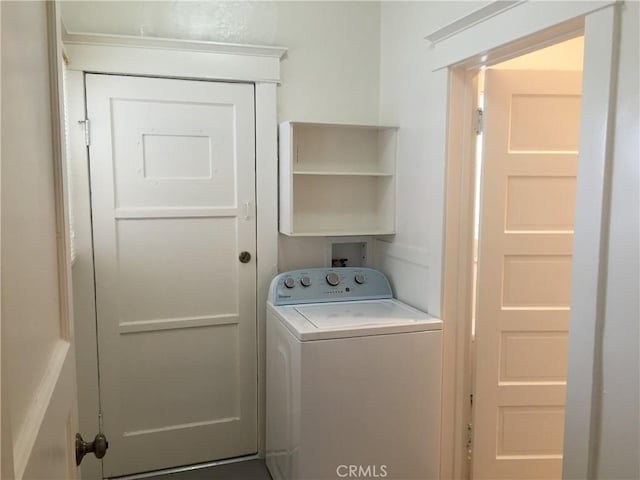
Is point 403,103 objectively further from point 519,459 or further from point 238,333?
point 519,459

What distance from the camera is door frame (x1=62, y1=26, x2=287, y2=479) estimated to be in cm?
238

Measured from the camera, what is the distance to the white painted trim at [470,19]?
5.98 feet

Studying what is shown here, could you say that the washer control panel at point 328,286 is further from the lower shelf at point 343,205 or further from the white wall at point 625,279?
the white wall at point 625,279

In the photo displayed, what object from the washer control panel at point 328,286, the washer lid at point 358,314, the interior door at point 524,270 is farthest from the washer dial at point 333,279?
the interior door at point 524,270

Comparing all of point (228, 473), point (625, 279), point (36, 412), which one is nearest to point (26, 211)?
point (36, 412)

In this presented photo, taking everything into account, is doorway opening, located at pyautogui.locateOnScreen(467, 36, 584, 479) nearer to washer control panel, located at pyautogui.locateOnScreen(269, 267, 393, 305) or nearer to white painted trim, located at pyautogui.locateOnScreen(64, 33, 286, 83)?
washer control panel, located at pyautogui.locateOnScreen(269, 267, 393, 305)

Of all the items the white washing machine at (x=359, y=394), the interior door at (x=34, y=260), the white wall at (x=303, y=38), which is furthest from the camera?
the white wall at (x=303, y=38)

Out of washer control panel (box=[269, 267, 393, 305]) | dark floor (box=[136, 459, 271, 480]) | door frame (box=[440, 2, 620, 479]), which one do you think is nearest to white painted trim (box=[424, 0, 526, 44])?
door frame (box=[440, 2, 620, 479])

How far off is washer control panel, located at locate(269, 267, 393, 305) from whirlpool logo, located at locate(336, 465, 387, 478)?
802 millimetres

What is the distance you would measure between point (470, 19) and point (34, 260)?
1.81 metres

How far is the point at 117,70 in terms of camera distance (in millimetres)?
2420

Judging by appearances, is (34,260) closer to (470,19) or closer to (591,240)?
(591,240)

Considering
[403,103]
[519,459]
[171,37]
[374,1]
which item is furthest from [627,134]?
[171,37]

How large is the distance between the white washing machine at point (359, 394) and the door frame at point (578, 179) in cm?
12
